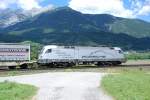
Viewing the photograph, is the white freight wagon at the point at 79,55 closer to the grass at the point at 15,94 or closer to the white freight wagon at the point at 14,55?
the white freight wagon at the point at 14,55

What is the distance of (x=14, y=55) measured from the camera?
6456 centimetres

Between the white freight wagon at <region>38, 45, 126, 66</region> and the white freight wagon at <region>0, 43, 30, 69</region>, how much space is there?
104 inches

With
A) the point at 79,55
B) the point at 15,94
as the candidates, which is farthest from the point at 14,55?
the point at 15,94

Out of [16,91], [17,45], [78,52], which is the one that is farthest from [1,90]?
[78,52]

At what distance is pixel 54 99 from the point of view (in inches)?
873

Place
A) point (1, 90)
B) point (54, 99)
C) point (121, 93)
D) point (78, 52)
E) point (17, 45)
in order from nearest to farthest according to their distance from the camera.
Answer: point (54, 99)
point (121, 93)
point (1, 90)
point (17, 45)
point (78, 52)

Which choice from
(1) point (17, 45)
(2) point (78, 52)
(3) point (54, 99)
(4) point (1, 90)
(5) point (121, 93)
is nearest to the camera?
(3) point (54, 99)

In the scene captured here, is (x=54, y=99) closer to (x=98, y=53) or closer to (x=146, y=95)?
(x=146, y=95)

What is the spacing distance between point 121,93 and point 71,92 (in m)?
3.11

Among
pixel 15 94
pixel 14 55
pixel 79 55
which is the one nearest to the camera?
pixel 15 94

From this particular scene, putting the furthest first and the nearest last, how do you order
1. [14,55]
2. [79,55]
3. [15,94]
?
[79,55] < [14,55] < [15,94]

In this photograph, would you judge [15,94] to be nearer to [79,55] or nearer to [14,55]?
[14,55]

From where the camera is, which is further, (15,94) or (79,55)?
(79,55)

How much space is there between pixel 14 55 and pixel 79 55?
12426mm
